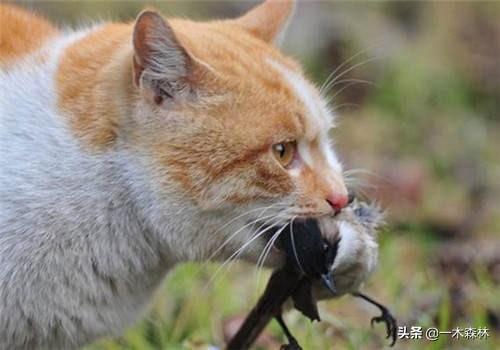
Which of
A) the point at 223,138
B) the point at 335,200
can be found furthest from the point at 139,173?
the point at 335,200

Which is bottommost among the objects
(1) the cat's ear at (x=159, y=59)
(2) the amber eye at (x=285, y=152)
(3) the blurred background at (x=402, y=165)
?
(3) the blurred background at (x=402, y=165)

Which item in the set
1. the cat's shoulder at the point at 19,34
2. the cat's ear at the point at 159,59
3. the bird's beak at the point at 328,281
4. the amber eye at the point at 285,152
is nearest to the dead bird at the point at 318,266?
the bird's beak at the point at 328,281

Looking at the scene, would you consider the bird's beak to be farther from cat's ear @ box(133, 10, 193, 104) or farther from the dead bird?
cat's ear @ box(133, 10, 193, 104)

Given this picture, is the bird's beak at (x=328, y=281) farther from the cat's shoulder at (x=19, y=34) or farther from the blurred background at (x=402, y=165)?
the cat's shoulder at (x=19, y=34)

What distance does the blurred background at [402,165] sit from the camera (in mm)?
3471

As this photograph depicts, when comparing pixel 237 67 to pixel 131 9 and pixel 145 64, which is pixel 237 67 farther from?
pixel 131 9

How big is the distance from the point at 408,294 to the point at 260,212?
1071 millimetres

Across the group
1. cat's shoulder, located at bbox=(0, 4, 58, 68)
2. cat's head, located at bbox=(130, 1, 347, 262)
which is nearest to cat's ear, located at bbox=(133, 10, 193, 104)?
cat's head, located at bbox=(130, 1, 347, 262)

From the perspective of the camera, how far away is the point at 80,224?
2.80m

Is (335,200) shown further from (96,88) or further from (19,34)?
(19,34)

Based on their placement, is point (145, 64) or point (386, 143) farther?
point (386, 143)

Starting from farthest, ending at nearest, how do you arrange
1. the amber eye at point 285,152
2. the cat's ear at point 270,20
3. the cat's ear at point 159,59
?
the cat's ear at point 270,20, the amber eye at point 285,152, the cat's ear at point 159,59

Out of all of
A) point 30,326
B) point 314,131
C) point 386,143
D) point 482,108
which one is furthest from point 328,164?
point 482,108

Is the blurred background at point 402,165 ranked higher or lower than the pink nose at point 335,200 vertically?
lower
